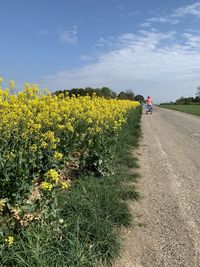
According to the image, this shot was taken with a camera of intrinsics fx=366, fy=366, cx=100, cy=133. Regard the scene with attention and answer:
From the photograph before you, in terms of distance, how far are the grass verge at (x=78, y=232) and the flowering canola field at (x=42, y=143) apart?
367mm

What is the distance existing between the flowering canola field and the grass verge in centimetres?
37

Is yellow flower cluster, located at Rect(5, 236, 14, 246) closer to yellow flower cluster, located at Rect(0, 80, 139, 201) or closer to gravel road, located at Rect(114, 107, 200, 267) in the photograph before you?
yellow flower cluster, located at Rect(0, 80, 139, 201)

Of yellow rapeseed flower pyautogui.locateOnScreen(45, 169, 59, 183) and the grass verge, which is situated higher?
yellow rapeseed flower pyautogui.locateOnScreen(45, 169, 59, 183)

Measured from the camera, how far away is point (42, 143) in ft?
15.5

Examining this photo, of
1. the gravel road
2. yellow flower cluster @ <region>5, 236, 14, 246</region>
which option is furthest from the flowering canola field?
the gravel road

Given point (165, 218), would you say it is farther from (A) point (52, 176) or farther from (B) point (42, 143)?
(A) point (52, 176)

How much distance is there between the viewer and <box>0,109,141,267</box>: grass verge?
350cm

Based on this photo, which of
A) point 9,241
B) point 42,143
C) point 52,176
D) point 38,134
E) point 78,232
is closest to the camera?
point 9,241

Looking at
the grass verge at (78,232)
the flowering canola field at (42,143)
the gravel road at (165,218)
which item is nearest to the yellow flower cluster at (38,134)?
the flowering canola field at (42,143)

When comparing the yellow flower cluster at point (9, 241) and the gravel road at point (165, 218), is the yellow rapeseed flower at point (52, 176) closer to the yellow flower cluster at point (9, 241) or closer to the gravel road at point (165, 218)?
the yellow flower cluster at point (9, 241)

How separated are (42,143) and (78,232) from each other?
126cm

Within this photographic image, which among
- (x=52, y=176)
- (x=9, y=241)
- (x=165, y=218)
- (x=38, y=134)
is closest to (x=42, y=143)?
(x=38, y=134)

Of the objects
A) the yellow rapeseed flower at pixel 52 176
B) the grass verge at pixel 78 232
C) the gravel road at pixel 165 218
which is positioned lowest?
the gravel road at pixel 165 218

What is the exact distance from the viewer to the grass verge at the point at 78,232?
3.50 m
